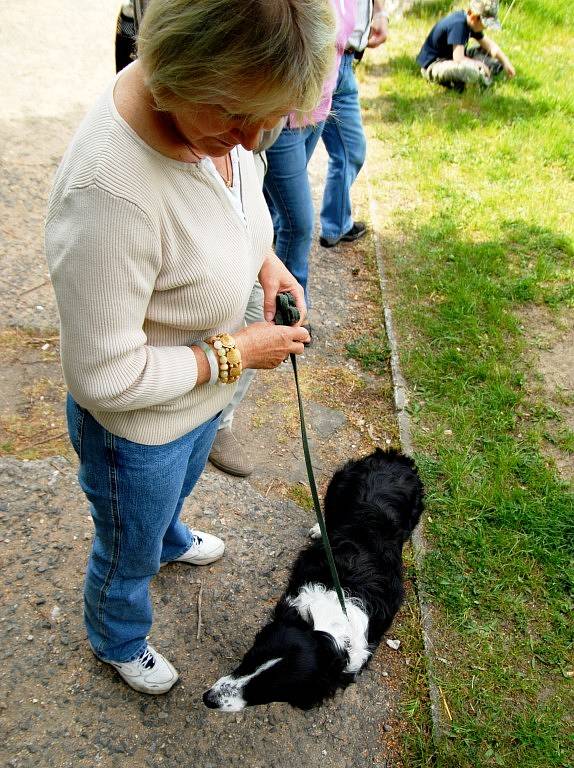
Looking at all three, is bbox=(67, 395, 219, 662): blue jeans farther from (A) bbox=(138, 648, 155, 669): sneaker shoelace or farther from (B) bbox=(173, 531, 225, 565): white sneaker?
(B) bbox=(173, 531, 225, 565): white sneaker

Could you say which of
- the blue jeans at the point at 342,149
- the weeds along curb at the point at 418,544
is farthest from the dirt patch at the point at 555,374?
the blue jeans at the point at 342,149

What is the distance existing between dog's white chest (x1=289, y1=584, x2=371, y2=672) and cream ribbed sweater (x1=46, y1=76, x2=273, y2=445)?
1.01 metres

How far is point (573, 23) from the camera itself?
884 cm

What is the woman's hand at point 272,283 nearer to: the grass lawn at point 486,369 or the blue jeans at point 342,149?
the grass lawn at point 486,369

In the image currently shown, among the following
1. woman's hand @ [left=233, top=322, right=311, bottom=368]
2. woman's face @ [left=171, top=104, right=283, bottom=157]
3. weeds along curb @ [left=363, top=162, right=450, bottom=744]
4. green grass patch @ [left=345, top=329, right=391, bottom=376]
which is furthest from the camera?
green grass patch @ [left=345, top=329, right=391, bottom=376]

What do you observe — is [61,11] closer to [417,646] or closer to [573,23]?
[573,23]

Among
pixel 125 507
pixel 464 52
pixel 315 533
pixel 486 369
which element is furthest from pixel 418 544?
pixel 464 52

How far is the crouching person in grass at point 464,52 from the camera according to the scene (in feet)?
22.9

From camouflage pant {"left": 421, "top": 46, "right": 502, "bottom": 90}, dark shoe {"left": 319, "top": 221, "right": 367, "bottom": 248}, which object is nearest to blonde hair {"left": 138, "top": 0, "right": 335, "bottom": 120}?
dark shoe {"left": 319, "top": 221, "right": 367, "bottom": 248}

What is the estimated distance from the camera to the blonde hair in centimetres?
105

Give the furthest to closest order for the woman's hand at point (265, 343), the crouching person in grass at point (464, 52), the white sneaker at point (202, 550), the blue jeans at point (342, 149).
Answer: the crouching person in grass at point (464, 52), the blue jeans at point (342, 149), the white sneaker at point (202, 550), the woman's hand at point (265, 343)

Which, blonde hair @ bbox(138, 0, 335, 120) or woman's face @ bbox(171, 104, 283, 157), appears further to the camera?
woman's face @ bbox(171, 104, 283, 157)

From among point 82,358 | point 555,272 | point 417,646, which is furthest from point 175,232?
point 555,272

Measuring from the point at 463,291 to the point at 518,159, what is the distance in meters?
2.42
